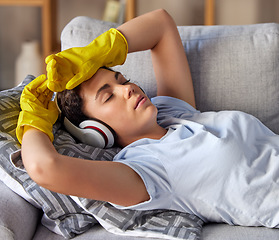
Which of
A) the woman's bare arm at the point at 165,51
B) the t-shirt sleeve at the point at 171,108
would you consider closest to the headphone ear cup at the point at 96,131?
the t-shirt sleeve at the point at 171,108

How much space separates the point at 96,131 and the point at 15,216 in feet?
1.07

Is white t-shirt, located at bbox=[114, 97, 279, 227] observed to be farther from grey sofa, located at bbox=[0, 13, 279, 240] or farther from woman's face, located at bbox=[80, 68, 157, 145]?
grey sofa, located at bbox=[0, 13, 279, 240]

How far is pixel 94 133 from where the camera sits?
1201 mm

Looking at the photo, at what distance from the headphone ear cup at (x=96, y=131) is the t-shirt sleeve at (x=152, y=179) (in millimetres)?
117

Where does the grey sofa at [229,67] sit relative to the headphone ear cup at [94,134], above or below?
above

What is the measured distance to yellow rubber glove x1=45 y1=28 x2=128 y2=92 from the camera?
3.74ft

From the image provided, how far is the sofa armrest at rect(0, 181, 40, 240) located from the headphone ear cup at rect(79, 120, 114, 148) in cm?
25

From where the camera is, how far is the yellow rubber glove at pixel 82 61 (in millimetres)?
1141

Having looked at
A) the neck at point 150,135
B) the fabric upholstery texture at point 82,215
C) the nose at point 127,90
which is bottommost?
the fabric upholstery texture at point 82,215

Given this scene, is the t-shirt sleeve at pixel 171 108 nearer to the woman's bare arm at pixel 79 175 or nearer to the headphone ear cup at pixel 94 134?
the headphone ear cup at pixel 94 134

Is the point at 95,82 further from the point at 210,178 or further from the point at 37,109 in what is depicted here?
the point at 210,178

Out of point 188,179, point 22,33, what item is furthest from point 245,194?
point 22,33

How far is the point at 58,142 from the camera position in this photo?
1.18 m

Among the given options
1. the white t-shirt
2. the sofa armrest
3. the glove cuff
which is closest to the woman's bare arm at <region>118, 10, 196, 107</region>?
the white t-shirt
